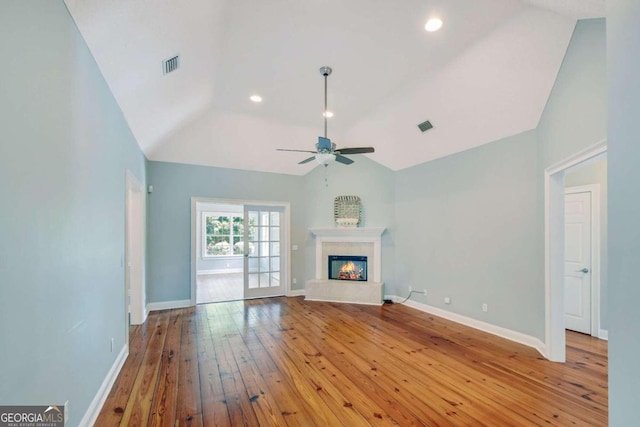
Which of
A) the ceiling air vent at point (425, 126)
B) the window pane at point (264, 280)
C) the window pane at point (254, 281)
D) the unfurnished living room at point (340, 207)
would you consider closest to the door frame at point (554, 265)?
the unfurnished living room at point (340, 207)

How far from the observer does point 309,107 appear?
448 cm

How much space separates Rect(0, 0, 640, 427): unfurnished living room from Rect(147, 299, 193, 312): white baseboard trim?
1.4 inches

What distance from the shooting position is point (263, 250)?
6293 millimetres

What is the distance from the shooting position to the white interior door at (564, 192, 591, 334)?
13.1ft

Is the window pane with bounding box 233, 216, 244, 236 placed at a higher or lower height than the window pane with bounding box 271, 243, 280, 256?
higher

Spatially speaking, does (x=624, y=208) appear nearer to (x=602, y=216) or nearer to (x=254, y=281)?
(x=602, y=216)

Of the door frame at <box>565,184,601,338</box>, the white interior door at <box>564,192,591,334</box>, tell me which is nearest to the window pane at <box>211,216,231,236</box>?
the white interior door at <box>564,192,591,334</box>

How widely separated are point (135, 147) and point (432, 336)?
4.96 meters

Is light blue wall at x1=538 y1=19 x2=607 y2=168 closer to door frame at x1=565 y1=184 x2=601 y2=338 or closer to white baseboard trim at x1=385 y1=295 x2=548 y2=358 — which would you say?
door frame at x1=565 y1=184 x2=601 y2=338

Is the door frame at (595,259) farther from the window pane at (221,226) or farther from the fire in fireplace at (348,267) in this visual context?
the window pane at (221,226)

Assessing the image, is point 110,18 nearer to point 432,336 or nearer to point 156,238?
point 156,238

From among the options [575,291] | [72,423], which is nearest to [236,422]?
[72,423]

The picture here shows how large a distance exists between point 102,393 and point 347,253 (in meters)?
4.45

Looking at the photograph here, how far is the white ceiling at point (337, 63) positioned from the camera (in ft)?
7.65
